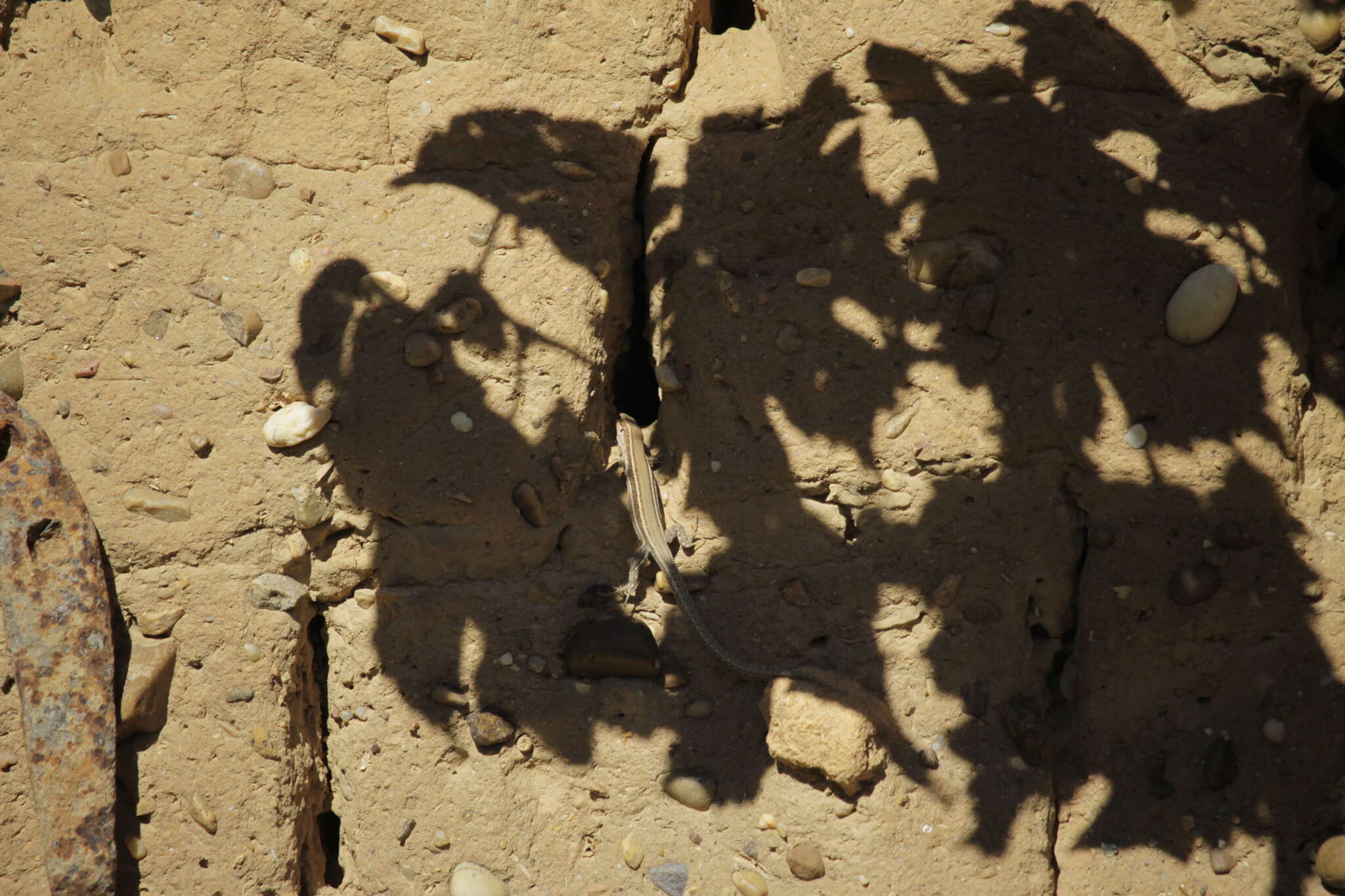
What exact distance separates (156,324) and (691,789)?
2226mm

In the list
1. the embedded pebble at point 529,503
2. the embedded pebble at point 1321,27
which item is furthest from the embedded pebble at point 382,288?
the embedded pebble at point 1321,27

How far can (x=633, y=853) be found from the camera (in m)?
2.72

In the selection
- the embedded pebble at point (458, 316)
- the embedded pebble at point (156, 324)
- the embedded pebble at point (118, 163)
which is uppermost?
the embedded pebble at point (118, 163)

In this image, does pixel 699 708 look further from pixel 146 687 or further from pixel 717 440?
pixel 146 687

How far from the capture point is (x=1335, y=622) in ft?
8.69

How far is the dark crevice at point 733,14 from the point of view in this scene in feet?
10.7

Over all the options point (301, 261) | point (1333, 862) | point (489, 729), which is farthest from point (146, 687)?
point (1333, 862)

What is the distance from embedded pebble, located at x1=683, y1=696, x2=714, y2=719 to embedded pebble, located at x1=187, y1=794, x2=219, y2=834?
4.78 feet

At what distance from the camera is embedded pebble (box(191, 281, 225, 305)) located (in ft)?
9.10

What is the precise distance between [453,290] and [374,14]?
975mm

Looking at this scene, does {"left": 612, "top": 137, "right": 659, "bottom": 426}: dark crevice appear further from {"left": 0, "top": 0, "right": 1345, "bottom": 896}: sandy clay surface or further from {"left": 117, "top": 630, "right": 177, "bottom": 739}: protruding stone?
{"left": 117, "top": 630, "right": 177, "bottom": 739}: protruding stone

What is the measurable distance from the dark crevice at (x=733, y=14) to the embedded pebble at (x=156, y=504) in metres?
2.46

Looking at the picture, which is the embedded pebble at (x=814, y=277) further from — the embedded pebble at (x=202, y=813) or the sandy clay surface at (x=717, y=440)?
the embedded pebble at (x=202, y=813)

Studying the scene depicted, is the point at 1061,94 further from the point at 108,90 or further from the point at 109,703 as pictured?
the point at 109,703
